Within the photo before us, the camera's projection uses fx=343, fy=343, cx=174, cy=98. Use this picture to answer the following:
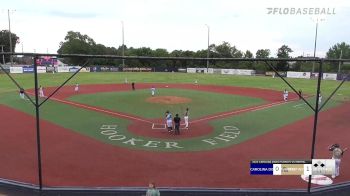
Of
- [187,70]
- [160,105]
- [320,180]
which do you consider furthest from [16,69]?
[320,180]

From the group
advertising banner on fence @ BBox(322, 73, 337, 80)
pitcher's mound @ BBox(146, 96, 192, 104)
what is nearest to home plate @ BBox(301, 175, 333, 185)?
pitcher's mound @ BBox(146, 96, 192, 104)

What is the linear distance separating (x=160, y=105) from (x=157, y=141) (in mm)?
14081

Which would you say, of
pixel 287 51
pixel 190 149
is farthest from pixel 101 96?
pixel 287 51

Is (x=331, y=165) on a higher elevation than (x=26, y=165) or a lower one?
higher

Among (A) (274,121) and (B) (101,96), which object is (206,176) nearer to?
(A) (274,121)

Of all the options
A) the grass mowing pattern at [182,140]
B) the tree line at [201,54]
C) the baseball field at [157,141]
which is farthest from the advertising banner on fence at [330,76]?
the grass mowing pattern at [182,140]

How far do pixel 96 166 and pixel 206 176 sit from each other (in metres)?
5.47

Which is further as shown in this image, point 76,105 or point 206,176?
point 76,105

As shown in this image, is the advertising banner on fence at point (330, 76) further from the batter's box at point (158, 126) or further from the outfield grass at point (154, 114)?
the batter's box at point (158, 126)

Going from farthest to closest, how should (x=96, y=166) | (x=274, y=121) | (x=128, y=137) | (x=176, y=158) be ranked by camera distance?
(x=274, y=121)
(x=128, y=137)
(x=176, y=158)
(x=96, y=166)

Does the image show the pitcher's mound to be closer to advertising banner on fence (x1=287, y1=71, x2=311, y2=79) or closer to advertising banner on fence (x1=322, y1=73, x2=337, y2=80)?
advertising banner on fence (x1=322, y1=73, x2=337, y2=80)

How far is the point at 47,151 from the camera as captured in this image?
1922 cm

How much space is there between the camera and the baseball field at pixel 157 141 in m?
15.8

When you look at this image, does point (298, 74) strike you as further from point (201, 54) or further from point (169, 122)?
point (169, 122)
